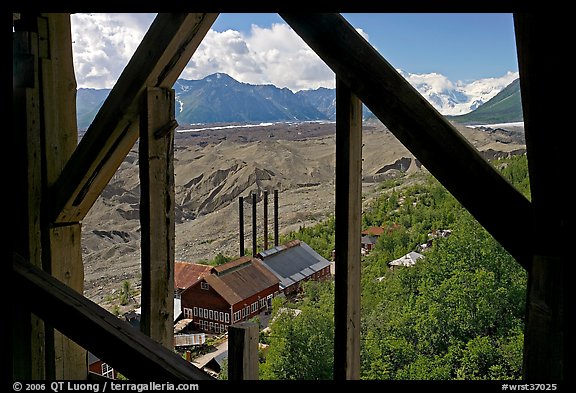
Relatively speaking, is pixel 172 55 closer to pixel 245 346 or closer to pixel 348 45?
pixel 348 45

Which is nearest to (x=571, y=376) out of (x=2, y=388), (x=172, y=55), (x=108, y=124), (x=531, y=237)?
(x=531, y=237)

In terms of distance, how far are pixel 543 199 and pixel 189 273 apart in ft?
29.3

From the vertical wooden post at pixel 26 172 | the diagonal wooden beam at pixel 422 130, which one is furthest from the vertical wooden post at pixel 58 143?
the diagonal wooden beam at pixel 422 130

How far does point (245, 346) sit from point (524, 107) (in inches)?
32.7

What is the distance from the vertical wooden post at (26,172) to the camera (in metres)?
1.70

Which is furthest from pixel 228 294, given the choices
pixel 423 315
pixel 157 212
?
pixel 157 212

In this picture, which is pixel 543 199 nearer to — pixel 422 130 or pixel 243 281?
pixel 422 130

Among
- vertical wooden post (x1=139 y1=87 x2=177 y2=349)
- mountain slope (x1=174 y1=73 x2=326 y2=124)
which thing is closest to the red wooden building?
vertical wooden post (x1=139 y1=87 x2=177 y2=349)

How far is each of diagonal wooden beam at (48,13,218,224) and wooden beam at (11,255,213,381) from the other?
0.41 m

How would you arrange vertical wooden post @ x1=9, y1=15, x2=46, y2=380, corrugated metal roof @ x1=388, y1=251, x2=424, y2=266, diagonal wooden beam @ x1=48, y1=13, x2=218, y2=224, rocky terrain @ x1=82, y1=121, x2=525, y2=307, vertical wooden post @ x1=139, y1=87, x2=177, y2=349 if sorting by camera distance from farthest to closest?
rocky terrain @ x1=82, y1=121, x2=525, y2=307
corrugated metal roof @ x1=388, y1=251, x2=424, y2=266
vertical wooden post @ x1=9, y1=15, x2=46, y2=380
vertical wooden post @ x1=139, y1=87, x2=177, y2=349
diagonal wooden beam @ x1=48, y1=13, x2=218, y2=224

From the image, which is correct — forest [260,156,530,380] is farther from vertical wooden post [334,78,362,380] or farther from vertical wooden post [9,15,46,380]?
vertical wooden post [334,78,362,380]

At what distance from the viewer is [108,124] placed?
1.55 metres

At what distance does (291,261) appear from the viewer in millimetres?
8938

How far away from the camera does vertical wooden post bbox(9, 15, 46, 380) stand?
1.70 m
